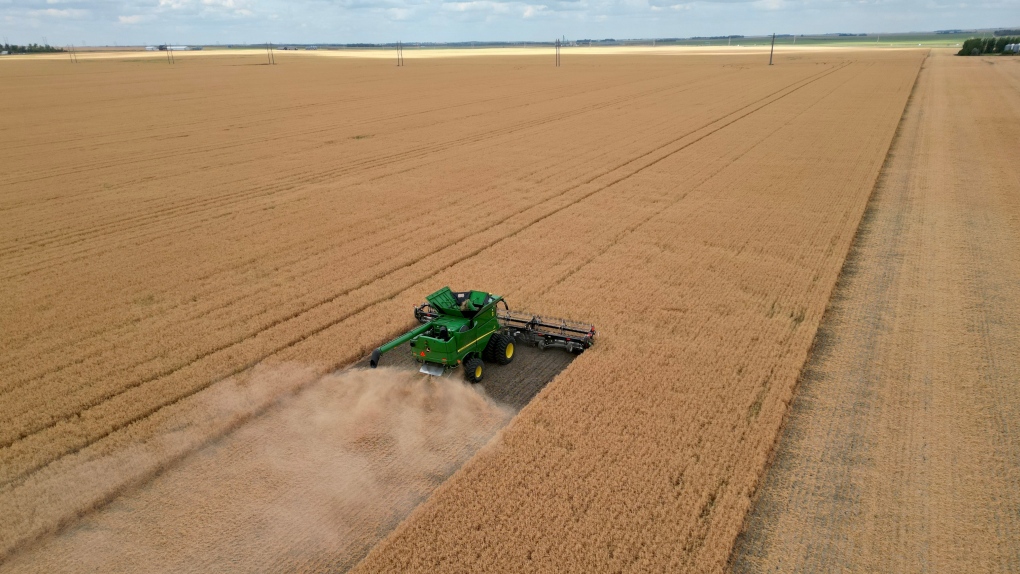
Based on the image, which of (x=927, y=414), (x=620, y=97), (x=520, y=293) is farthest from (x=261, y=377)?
(x=620, y=97)

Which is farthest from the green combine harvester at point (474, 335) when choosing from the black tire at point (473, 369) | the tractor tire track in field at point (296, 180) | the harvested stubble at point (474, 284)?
the tractor tire track in field at point (296, 180)

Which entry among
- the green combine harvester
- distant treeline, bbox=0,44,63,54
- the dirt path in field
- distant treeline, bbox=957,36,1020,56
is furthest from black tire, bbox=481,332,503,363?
distant treeline, bbox=0,44,63,54

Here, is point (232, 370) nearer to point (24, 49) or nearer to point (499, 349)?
point (499, 349)

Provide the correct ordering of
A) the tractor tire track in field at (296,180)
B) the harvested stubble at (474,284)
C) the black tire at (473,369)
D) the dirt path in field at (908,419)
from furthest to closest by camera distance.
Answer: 1. the tractor tire track in field at (296,180)
2. the black tire at (473,369)
3. the harvested stubble at (474,284)
4. the dirt path in field at (908,419)

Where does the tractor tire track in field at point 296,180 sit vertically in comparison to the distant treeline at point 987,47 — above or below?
below

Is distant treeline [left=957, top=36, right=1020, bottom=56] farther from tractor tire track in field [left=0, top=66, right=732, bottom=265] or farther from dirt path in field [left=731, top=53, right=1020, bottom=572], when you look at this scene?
dirt path in field [left=731, top=53, right=1020, bottom=572]

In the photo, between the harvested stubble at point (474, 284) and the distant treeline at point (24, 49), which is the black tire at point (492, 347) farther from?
the distant treeline at point (24, 49)
